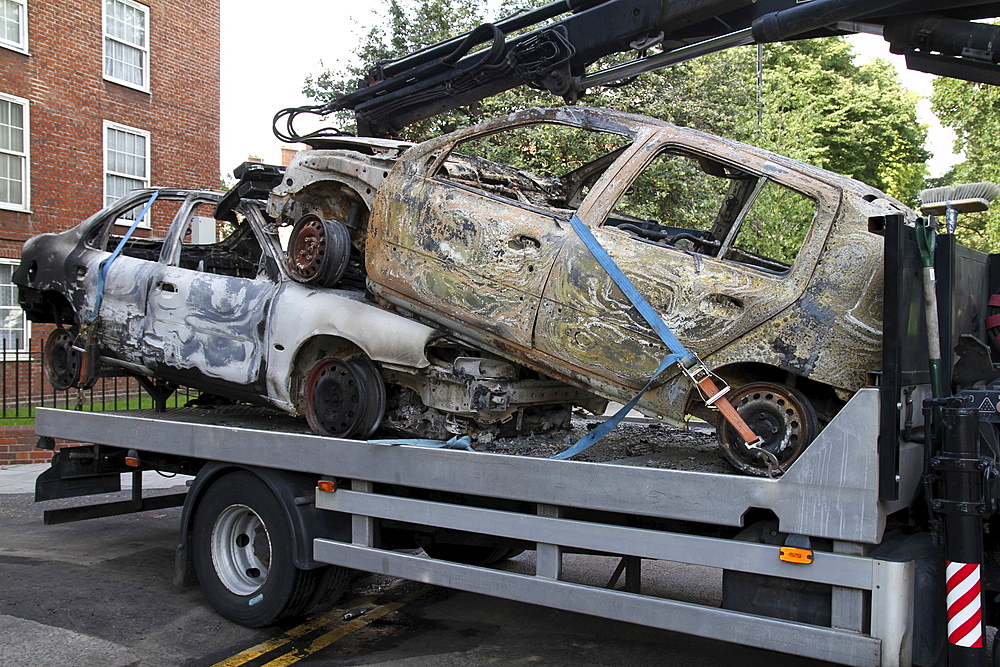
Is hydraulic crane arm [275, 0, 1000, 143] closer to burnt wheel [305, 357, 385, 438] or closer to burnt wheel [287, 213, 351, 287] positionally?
burnt wheel [287, 213, 351, 287]

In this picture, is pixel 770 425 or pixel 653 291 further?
pixel 653 291

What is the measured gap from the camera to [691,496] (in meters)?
3.45

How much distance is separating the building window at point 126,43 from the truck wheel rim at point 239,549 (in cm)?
1391

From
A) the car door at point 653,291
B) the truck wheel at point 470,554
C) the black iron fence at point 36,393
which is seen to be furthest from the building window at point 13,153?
the car door at point 653,291

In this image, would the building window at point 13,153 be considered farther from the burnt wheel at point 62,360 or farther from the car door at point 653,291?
the car door at point 653,291

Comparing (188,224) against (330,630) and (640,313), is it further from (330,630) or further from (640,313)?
(640,313)

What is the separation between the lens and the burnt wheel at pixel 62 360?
21.8ft

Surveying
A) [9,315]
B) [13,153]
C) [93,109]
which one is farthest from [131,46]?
[9,315]

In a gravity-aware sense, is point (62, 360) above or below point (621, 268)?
below

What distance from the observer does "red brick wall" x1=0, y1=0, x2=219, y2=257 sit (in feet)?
49.9

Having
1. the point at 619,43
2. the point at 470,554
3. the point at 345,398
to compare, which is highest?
the point at 619,43

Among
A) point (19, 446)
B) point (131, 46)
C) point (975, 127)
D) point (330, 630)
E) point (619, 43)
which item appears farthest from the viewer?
point (975, 127)

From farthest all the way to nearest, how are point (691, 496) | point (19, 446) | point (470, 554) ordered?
1. point (19, 446)
2. point (470, 554)
3. point (691, 496)

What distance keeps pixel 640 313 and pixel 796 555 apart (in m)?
1.36
